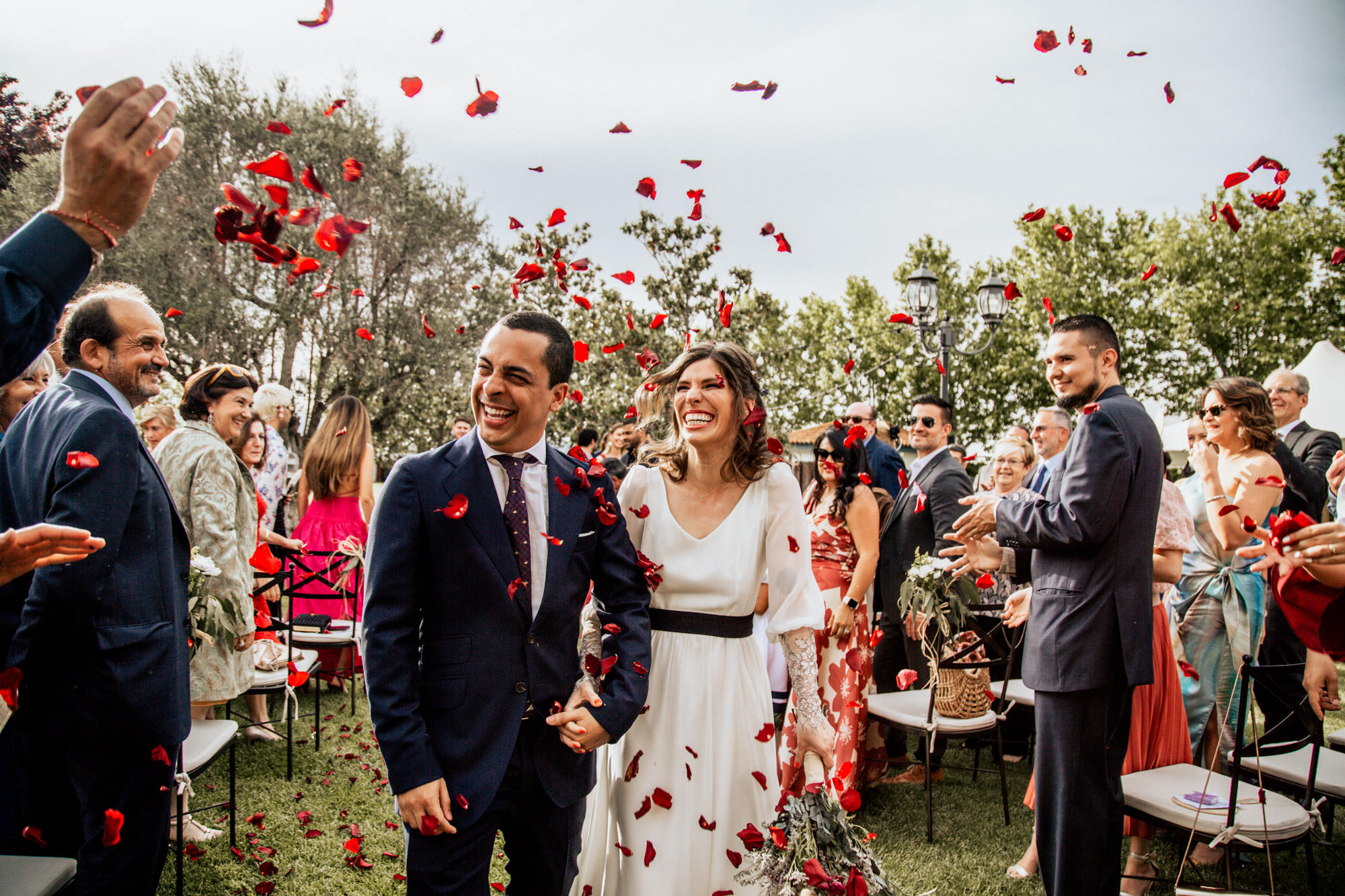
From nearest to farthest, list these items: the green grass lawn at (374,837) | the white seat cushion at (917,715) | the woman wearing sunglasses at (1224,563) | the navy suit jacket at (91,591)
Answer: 1. the navy suit jacket at (91,591)
2. the green grass lawn at (374,837)
3. the woman wearing sunglasses at (1224,563)
4. the white seat cushion at (917,715)

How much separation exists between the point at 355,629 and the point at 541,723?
13.6ft

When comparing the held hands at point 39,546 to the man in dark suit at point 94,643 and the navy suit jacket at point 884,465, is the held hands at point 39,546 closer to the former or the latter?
the man in dark suit at point 94,643

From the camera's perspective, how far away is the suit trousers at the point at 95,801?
7.89 ft

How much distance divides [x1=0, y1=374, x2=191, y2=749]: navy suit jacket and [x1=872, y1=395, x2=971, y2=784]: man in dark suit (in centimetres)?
463

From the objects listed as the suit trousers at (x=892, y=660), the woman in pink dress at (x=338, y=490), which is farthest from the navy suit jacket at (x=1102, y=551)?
the woman in pink dress at (x=338, y=490)

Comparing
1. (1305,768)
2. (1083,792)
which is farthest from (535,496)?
(1305,768)

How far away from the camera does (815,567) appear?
5.11 metres

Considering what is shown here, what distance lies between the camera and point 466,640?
218 cm

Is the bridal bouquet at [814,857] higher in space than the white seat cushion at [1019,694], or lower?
higher

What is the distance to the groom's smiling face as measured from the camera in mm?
2359

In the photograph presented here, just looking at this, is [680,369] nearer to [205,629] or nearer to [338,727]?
[205,629]

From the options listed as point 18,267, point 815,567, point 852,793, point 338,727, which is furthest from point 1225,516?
point 338,727

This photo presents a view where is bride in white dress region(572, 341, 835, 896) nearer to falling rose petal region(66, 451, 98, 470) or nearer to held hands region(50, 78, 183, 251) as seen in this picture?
falling rose petal region(66, 451, 98, 470)

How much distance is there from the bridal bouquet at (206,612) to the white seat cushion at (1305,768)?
4809 mm
